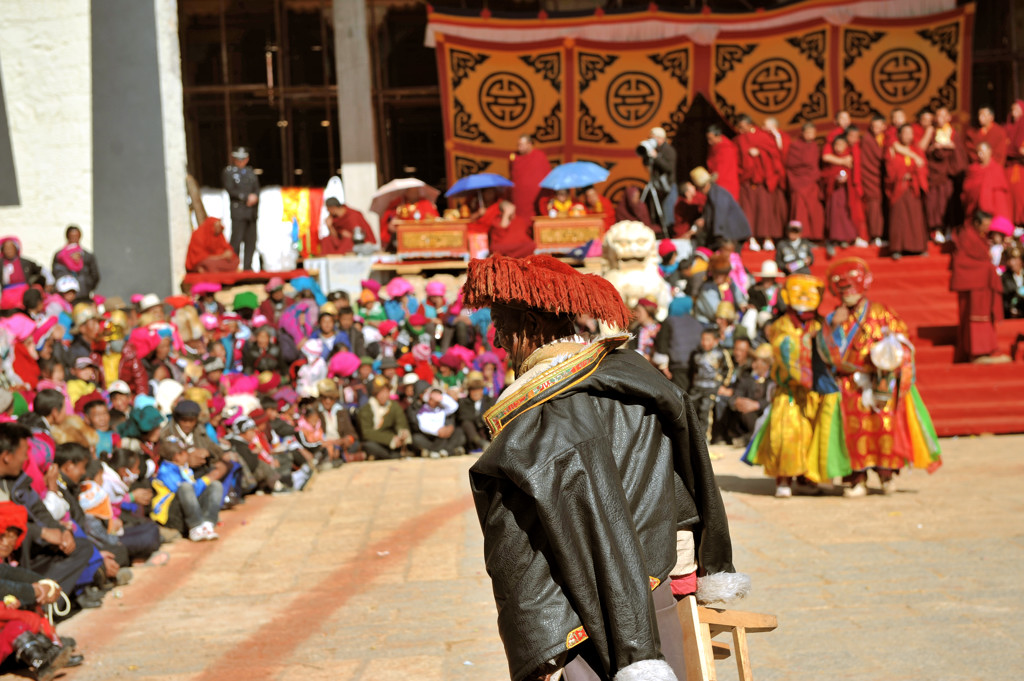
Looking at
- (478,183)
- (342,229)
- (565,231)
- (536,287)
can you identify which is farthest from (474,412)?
(536,287)

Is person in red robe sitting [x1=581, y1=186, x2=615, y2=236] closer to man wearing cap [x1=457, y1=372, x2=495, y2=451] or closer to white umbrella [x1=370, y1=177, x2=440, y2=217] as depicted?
white umbrella [x1=370, y1=177, x2=440, y2=217]

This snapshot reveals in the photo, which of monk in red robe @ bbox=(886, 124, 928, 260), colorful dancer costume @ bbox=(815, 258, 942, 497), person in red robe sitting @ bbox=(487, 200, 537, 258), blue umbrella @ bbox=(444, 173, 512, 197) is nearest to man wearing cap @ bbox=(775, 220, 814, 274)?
monk in red robe @ bbox=(886, 124, 928, 260)

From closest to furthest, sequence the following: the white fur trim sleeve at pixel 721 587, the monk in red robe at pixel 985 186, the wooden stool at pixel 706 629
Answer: the wooden stool at pixel 706 629
the white fur trim sleeve at pixel 721 587
the monk in red robe at pixel 985 186

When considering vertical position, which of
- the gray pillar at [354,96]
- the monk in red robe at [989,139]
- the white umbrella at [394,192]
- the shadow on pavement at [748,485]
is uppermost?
the gray pillar at [354,96]

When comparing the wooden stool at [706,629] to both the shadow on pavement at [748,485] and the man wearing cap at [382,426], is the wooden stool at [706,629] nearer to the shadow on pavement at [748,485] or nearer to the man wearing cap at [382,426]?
the shadow on pavement at [748,485]

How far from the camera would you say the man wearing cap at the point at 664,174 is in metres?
15.7

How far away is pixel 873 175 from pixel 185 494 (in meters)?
10.5

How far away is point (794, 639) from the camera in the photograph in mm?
5062

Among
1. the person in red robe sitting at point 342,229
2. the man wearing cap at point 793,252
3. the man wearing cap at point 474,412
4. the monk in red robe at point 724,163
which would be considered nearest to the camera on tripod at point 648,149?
the monk in red robe at point 724,163

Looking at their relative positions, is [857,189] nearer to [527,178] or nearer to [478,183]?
[527,178]

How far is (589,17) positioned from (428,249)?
15.8 feet

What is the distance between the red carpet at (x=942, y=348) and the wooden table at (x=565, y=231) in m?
2.01

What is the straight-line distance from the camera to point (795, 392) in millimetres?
8523

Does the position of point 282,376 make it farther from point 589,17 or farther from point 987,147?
point 987,147
